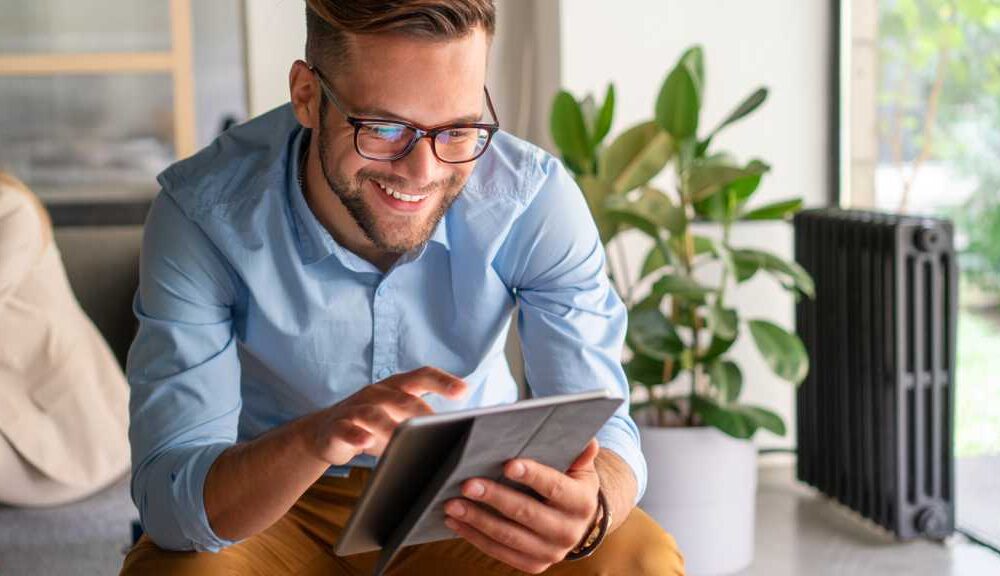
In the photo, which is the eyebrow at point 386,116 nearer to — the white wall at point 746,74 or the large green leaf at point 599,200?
the large green leaf at point 599,200

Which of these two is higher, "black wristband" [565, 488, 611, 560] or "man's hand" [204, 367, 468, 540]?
"man's hand" [204, 367, 468, 540]

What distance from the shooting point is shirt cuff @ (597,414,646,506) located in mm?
1573

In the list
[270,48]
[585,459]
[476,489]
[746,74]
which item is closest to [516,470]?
[476,489]

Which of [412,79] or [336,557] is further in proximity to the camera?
[336,557]

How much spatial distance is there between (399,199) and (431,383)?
1.00ft

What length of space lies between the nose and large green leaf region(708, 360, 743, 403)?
1345mm

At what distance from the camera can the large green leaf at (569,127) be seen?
2.76m

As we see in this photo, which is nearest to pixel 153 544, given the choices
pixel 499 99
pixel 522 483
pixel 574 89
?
pixel 522 483

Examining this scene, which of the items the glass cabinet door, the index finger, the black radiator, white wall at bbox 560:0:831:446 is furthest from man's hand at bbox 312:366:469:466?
the glass cabinet door

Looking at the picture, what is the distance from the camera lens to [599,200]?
2.69 metres

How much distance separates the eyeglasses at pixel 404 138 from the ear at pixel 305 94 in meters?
0.07

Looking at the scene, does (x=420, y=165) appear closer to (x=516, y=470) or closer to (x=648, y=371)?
(x=516, y=470)

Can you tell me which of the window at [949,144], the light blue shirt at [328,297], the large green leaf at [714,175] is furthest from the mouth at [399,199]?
the window at [949,144]

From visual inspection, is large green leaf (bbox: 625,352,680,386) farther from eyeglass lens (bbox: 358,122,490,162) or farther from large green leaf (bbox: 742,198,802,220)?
eyeglass lens (bbox: 358,122,490,162)
